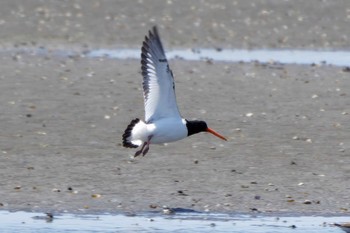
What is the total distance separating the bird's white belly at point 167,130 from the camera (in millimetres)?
11930

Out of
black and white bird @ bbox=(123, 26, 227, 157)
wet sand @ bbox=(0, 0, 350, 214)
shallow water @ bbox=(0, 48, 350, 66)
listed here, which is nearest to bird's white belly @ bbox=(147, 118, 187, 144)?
black and white bird @ bbox=(123, 26, 227, 157)

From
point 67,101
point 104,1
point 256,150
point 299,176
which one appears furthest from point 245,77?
point 104,1

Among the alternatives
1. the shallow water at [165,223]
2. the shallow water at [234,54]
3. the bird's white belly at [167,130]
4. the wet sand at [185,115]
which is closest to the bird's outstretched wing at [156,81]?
the bird's white belly at [167,130]

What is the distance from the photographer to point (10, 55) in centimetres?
2042

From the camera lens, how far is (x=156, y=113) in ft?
Result: 39.6

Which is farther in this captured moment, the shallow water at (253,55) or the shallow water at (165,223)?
the shallow water at (253,55)

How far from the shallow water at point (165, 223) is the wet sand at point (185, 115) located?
302 mm

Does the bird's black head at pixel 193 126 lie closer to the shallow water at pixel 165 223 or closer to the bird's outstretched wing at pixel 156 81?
the bird's outstretched wing at pixel 156 81

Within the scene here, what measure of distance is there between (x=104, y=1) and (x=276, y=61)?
25.8 ft

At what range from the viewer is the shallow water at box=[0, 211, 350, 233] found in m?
9.95

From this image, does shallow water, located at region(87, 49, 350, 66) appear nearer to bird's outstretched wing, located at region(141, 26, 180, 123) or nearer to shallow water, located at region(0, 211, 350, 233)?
bird's outstretched wing, located at region(141, 26, 180, 123)

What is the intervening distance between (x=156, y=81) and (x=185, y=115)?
3.66 metres

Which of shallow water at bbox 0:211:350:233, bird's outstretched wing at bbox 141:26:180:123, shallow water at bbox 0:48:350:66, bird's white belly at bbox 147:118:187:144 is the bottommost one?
shallow water at bbox 0:211:350:233

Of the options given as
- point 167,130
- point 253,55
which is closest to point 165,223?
point 167,130
